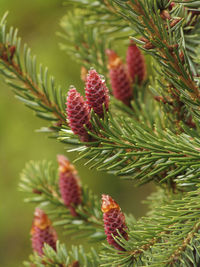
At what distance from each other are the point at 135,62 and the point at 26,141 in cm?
128

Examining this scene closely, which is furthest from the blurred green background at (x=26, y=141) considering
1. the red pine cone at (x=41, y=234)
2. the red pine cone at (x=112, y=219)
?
the red pine cone at (x=112, y=219)

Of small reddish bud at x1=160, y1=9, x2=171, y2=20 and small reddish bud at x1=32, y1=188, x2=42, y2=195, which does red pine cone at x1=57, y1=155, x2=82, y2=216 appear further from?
small reddish bud at x1=160, y1=9, x2=171, y2=20

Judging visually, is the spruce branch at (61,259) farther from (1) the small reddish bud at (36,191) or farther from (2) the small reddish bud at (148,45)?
(2) the small reddish bud at (148,45)

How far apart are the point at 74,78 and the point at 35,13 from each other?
0.47m

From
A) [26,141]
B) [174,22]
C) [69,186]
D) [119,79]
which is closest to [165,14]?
[174,22]

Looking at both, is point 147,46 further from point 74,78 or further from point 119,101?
point 74,78

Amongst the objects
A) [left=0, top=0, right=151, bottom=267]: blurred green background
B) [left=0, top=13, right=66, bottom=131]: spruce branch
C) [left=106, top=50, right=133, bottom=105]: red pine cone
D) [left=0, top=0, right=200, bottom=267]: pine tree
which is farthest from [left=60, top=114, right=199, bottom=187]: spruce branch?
[left=0, top=0, right=151, bottom=267]: blurred green background

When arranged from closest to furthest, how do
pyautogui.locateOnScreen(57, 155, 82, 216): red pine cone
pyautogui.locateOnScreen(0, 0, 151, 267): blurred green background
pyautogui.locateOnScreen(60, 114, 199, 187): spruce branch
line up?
pyautogui.locateOnScreen(60, 114, 199, 187): spruce branch → pyautogui.locateOnScreen(57, 155, 82, 216): red pine cone → pyautogui.locateOnScreen(0, 0, 151, 267): blurred green background

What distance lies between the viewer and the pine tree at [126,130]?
448 millimetres

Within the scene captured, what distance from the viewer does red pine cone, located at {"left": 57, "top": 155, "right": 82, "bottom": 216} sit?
705 millimetres

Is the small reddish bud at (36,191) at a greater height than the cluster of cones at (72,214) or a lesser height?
greater

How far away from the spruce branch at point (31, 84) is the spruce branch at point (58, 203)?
0.17 metres

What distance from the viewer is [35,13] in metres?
2.08

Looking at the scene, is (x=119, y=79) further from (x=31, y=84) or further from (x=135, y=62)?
(x=31, y=84)
